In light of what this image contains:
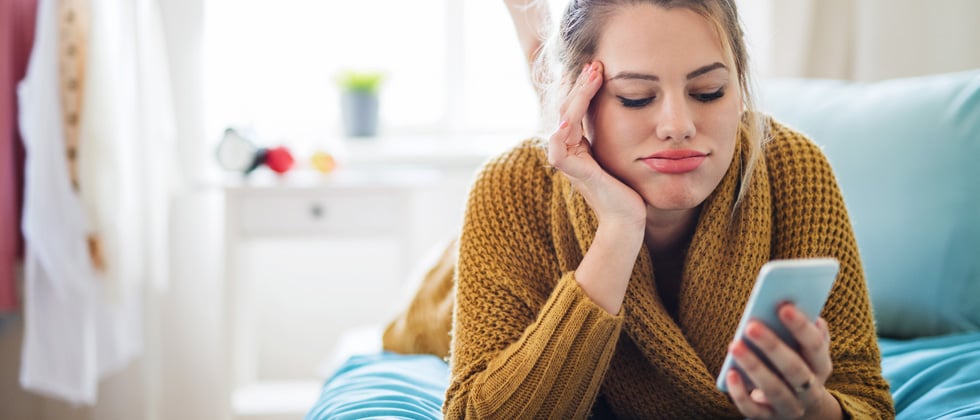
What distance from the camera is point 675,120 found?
0.93m

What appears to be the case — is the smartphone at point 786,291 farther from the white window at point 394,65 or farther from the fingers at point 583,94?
the white window at point 394,65

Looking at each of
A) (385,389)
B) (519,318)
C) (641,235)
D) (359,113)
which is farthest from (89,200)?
(641,235)

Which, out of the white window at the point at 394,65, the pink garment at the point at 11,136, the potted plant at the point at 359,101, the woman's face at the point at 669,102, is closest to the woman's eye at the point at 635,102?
the woman's face at the point at 669,102

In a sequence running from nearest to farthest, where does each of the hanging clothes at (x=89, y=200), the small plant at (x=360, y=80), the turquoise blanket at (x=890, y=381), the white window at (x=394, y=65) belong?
the turquoise blanket at (x=890, y=381) → the hanging clothes at (x=89, y=200) → the small plant at (x=360, y=80) → the white window at (x=394, y=65)

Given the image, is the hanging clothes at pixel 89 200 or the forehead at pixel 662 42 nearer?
the forehead at pixel 662 42

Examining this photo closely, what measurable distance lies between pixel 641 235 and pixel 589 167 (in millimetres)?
96

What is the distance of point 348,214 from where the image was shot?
84.1 inches

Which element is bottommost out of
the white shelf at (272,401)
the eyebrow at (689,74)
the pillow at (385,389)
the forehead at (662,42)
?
the white shelf at (272,401)

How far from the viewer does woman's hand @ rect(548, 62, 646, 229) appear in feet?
3.17

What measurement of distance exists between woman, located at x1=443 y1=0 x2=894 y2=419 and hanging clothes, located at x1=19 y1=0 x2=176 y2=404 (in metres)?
1.18

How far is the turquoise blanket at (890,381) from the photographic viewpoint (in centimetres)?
107

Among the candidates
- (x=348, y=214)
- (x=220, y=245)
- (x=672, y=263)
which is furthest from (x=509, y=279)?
(x=220, y=245)

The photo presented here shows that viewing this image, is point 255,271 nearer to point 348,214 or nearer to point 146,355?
point 146,355

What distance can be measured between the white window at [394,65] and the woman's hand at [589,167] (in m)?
1.70
